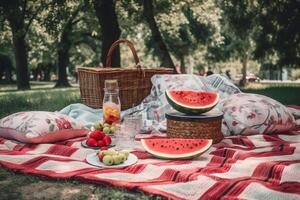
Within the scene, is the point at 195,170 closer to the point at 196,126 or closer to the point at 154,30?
the point at 196,126

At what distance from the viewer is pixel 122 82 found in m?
7.05

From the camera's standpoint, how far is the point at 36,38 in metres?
27.5

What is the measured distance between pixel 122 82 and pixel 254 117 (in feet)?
8.59

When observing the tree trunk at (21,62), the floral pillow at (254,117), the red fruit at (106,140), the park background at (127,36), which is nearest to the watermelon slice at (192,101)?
the floral pillow at (254,117)

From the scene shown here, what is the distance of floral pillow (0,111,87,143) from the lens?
4.67 metres

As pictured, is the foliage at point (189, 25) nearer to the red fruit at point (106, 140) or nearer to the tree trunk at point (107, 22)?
the tree trunk at point (107, 22)

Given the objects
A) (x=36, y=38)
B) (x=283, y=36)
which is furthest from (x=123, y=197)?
(x=36, y=38)

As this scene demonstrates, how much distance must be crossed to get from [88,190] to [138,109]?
3578 millimetres

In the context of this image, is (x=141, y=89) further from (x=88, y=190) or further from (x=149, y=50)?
(x=149, y=50)

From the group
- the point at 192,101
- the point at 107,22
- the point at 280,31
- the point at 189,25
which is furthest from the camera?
the point at 189,25

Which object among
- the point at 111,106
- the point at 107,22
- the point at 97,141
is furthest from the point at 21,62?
the point at 97,141

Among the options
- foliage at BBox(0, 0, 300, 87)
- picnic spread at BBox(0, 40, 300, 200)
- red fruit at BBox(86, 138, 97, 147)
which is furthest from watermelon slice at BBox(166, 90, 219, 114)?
foliage at BBox(0, 0, 300, 87)

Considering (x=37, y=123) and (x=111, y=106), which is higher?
(x=111, y=106)

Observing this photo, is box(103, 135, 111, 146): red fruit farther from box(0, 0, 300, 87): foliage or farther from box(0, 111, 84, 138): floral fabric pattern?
box(0, 0, 300, 87): foliage
